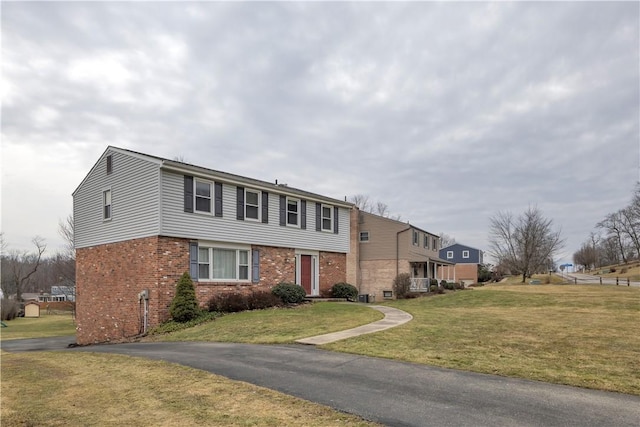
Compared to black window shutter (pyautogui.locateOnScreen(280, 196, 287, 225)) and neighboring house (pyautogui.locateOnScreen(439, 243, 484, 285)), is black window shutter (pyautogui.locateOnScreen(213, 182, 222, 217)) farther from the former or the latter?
neighboring house (pyautogui.locateOnScreen(439, 243, 484, 285))

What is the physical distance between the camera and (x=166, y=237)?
17234mm

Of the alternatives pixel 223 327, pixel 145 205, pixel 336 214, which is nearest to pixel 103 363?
pixel 223 327

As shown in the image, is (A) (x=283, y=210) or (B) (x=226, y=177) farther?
(A) (x=283, y=210)

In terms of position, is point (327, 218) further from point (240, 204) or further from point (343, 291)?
point (240, 204)

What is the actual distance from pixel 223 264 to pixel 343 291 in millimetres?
8324

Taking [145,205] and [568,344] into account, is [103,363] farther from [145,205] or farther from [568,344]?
[568,344]

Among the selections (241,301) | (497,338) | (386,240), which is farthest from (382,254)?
(497,338)

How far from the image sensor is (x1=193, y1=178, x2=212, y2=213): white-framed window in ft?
61.0

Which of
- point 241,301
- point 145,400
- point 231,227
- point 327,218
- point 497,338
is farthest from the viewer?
point 327,218

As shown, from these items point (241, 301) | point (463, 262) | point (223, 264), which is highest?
point (223, 264)

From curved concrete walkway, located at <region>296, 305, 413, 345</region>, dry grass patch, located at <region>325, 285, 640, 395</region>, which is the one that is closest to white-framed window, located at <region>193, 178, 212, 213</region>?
curved concrete walkway, located at <region>296, 305, 413, 345</region>

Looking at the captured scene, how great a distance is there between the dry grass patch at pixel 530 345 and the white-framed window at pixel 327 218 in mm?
9970

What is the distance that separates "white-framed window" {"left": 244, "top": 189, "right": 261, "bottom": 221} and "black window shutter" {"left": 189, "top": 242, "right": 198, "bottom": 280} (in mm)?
3156

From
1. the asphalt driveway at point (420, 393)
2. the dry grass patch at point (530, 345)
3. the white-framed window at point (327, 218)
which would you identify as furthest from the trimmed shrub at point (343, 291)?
the asphalt driveway at point (420, 393)
